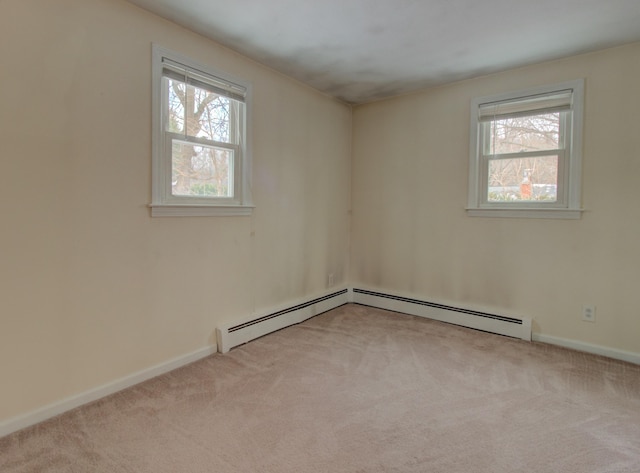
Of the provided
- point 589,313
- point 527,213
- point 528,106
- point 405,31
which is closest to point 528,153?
point 528,106

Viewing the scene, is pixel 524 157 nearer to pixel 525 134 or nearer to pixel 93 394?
pixel 525 134

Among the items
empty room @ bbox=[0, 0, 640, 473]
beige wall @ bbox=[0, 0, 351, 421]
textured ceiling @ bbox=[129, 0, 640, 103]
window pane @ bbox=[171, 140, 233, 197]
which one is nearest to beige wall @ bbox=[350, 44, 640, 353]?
empty room @ bbox=[0, 0, 640, 473]

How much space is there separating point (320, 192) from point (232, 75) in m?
1.52

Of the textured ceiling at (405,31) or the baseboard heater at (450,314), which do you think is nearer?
the textured ceiling at (405,31)

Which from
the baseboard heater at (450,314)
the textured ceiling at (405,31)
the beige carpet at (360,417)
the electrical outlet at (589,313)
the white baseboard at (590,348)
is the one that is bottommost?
the beige carpet at (360,417)

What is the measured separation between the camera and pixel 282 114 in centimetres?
336

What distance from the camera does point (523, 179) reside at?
10.6 feet

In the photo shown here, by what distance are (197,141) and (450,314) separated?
2916 mm

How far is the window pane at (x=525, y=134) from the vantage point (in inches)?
120

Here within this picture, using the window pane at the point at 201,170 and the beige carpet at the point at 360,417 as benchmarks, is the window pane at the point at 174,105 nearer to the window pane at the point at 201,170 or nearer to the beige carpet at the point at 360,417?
the window pane at the point at 201,170

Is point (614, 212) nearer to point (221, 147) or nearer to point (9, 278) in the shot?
point (221, 147)

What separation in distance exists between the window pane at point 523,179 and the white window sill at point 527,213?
12cm

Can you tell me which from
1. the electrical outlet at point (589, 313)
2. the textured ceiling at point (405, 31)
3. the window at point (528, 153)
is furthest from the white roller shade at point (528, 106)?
the electrical outlet at point (589, 313)

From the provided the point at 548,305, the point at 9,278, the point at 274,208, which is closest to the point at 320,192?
the point at 274,208
